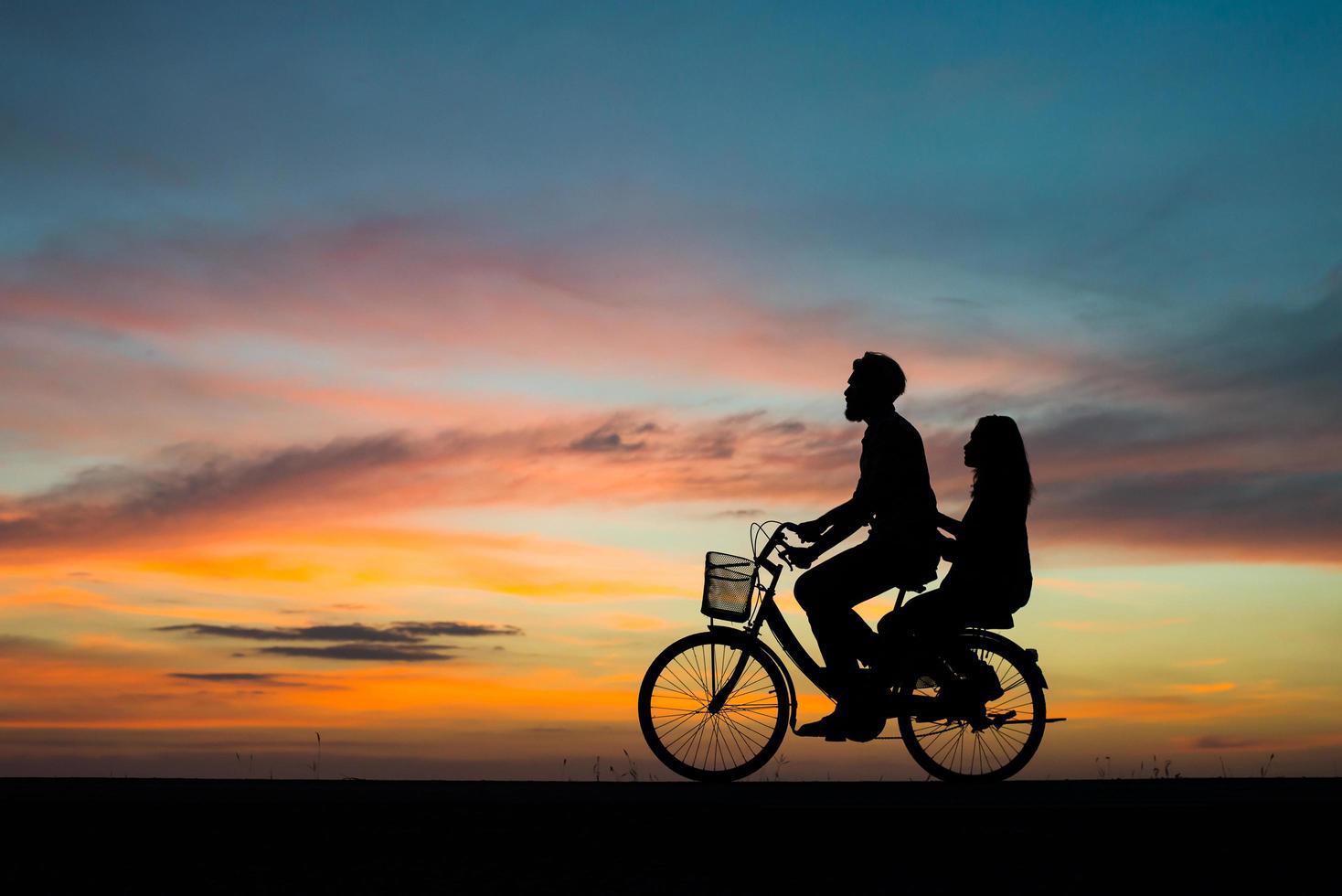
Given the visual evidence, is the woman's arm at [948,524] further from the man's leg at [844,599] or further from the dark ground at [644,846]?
the dark ground at [644,846]

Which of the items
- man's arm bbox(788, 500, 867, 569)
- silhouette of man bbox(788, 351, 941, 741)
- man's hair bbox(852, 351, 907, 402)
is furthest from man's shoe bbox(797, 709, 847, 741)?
man's hair bbox(852, 351, 907, 402)

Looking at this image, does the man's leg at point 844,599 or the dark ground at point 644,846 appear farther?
the man's leg at point 844,599

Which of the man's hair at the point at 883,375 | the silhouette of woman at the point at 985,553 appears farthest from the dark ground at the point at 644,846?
the man's hair at the point at 883,375

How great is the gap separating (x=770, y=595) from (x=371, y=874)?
510cm

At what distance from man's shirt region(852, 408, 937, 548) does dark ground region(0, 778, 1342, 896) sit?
7.99ft

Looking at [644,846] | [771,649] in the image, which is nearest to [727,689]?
[771,649]

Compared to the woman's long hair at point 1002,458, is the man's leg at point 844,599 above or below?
below

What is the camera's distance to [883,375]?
8.98 metres

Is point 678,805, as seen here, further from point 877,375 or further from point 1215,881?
point 877,375

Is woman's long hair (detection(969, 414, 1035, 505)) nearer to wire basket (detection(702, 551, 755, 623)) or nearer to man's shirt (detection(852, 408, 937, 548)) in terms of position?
man's shirt (detection(852, 408, 937, 548))

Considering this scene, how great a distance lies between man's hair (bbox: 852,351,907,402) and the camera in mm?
8953

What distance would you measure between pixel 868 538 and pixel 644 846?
415 cm

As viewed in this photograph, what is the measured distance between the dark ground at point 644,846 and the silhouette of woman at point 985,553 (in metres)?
2.36

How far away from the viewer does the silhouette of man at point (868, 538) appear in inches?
350
